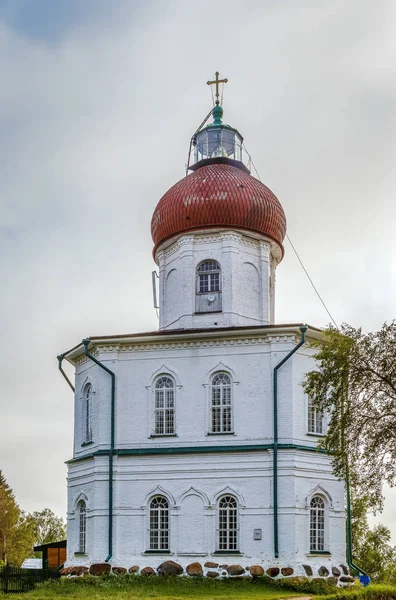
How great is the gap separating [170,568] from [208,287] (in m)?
9.05

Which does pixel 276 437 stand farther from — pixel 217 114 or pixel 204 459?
pixel 217 114

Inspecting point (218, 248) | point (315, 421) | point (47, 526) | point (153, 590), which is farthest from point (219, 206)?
point (47, 526)

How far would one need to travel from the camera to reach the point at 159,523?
23062 mm

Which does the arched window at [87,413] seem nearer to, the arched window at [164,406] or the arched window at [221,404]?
the arched window at [164,406]

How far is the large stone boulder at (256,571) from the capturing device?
21.6 m

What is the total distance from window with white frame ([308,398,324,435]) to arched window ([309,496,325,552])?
197 cm

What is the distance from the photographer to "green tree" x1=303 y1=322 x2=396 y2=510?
1822cm

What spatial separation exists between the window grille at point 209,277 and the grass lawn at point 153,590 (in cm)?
933

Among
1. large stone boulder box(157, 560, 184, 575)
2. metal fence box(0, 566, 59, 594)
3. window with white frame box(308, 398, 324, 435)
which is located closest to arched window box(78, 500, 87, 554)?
metal fence box(0, 566, 59, 594)

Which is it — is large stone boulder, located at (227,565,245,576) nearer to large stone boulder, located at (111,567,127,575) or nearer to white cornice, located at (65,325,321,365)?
large stone boulder, located at (111,567,127,575)

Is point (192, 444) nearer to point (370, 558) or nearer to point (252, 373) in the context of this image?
point (252, 373)

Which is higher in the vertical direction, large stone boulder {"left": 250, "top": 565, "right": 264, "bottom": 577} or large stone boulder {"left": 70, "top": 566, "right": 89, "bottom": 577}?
large stone boulder {"left": 250, "top": 565, "right": 264, "bottom": 577}

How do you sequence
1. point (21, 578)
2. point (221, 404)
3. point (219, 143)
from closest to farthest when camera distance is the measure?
point (21, 578)
point (221, 404)
point (219, 143)

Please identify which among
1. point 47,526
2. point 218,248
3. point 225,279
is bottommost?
point 47,526
